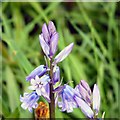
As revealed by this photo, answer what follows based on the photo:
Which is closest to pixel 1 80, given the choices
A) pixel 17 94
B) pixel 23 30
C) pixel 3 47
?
pixel 17 94

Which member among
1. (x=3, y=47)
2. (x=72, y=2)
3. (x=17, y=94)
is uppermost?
(x=72, y=2)

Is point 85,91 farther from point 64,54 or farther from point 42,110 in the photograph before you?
point 42,110

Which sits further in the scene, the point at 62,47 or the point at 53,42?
the point at 62,47

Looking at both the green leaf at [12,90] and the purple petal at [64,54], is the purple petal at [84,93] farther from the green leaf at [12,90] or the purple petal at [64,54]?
the green leaf at [12,90]

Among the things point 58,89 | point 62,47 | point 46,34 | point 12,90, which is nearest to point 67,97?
point 58,89

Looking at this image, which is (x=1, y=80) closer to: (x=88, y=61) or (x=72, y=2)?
(x=88, y=61)

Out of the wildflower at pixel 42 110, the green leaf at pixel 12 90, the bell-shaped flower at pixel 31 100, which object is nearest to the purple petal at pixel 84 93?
the bell-shaped flower at pixel 31 100

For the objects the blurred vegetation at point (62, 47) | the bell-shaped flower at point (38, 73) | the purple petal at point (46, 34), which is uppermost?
the blurred vegetation at point (62, 47)

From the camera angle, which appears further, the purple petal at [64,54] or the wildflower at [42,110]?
the wildflower at [42,110]
